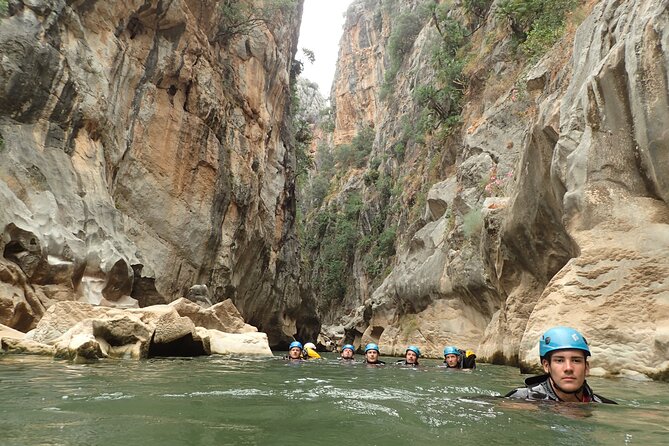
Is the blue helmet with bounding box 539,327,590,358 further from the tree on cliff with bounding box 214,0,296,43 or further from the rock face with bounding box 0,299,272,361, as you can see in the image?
the tree on cliff with bounding box 214,0,296,43

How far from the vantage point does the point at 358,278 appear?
4569 cm

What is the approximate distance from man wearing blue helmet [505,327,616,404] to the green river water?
0.16 m

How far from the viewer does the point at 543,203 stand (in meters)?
11.8

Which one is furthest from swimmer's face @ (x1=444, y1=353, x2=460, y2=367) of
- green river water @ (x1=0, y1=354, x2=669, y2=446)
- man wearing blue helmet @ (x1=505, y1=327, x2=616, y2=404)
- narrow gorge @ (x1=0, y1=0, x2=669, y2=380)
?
man wearing blue helmet @ (x1=505, y1=327, x2=616, y2=404)

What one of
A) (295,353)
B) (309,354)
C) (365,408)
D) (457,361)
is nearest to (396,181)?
(309,354)

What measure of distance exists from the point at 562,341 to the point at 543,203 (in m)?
7.83

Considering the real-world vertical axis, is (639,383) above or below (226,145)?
below

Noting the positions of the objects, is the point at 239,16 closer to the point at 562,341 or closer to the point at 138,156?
the point at 138,156

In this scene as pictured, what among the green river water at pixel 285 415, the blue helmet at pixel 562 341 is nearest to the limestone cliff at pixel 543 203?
the green river water at pixel 285 415

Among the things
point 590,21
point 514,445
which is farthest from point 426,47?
point 514,445

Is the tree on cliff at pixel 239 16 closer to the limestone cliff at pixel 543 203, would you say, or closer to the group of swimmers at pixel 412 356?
the limestone cliff at pixel 543 203

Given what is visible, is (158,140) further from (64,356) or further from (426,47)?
(426,47)

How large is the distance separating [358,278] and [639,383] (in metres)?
39.0

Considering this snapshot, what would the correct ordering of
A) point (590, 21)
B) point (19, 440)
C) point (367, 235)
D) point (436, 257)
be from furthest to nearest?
point (367, 235) → point (436, 257) → point (590, 21) → point (19, 440)
